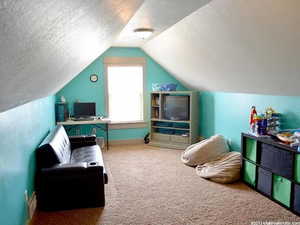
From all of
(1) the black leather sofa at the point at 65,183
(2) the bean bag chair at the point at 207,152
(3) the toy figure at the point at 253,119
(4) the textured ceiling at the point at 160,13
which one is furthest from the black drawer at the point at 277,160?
(1) the black leather sofa at the point at 65,183

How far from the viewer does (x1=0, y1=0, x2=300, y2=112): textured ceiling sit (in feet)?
2.89

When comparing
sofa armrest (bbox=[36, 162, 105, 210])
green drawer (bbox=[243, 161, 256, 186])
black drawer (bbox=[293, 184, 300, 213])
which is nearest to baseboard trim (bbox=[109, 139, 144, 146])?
green drawer (bbox=[243, 161, 256, 186])

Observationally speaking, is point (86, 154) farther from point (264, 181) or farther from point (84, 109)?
point (264, 181)

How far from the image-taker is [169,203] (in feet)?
9.86

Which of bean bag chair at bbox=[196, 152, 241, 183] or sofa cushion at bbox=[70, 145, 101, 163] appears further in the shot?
bean bag chair at bbox=[196, 152, 241, 183]

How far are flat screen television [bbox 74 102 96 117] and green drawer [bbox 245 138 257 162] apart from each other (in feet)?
10.7

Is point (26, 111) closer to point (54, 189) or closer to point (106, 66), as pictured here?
point (54, 189)

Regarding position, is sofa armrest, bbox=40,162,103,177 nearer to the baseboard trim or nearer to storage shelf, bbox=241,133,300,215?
storage shelf, bbox=241,133,300,215

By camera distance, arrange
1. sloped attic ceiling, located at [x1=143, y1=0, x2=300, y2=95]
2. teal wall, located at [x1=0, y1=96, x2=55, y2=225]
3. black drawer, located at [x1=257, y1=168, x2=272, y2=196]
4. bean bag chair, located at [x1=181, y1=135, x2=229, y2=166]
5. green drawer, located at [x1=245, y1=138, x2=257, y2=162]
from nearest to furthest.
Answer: teal wall, located at [x1=0, y1=96, x2=55, y2=225] → sloped attic ceiling, located at [x1=143, y1=0, x2=300, y2=95] → black drawer, located at [x1=257, y1=168, x2=272, y2=196] → green drawer, located at [x1=245, y1=138, x2=257, y2=162] → bean bag chair, located at [x1=181, y1=135, x2=229, y2=166]

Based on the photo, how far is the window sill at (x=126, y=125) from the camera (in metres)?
5.77

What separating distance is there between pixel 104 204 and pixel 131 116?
3.19 meters

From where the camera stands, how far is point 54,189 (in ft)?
9.15

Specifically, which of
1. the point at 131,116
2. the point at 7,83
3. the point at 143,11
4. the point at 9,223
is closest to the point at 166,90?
the point at 131,116

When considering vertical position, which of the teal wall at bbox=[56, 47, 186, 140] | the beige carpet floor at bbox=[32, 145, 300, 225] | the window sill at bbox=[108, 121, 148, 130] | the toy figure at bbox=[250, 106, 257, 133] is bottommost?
the beige carpet floor at bbox=[32, 145, 300, 225]
